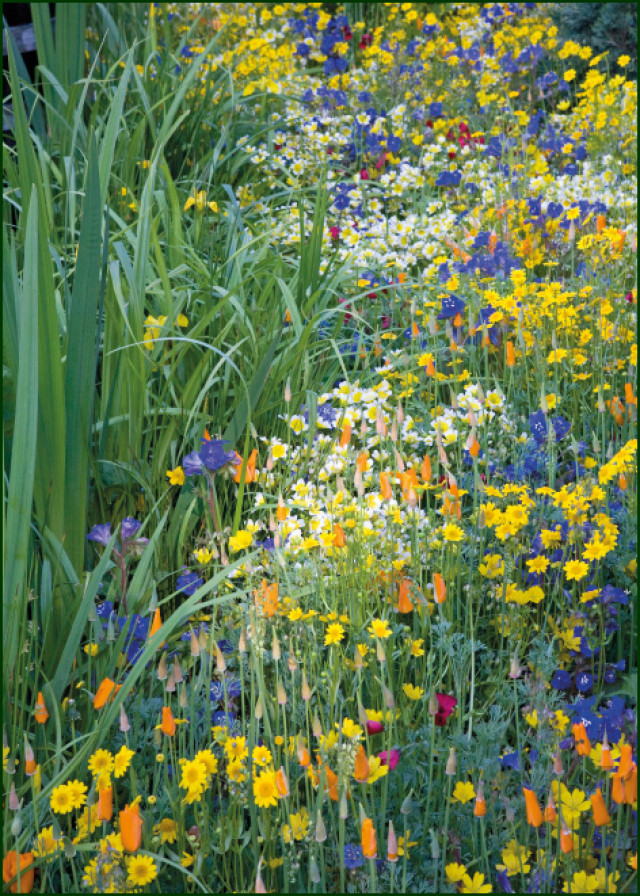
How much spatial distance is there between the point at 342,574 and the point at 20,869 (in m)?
0.84

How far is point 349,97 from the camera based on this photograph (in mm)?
5066

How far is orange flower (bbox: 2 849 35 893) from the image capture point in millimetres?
1324

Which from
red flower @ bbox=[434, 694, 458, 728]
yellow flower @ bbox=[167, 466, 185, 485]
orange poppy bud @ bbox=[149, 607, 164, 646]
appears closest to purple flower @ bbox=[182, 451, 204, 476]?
yellow flower @ bbox=[167, 466, 185, 485]

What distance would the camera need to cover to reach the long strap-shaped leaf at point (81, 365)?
1803 mm

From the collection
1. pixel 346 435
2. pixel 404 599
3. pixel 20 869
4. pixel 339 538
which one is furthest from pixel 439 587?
pixel 20 869

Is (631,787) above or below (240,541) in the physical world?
below

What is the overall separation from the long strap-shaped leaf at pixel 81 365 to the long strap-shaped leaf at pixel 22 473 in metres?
0.19

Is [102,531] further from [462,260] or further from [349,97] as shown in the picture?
[349,97]

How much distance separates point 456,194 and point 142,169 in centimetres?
146

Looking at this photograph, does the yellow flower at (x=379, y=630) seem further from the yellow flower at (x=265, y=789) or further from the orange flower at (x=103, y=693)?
the orange flower at (x=103, y=693)

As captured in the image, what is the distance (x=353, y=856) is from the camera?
53.4 inches

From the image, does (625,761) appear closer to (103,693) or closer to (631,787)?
(631,787)

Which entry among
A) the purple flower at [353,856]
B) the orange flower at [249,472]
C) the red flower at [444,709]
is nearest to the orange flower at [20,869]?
the purple flower at [353,856]

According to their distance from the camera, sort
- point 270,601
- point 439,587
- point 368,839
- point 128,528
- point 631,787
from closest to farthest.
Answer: point 368,839
point 631,787
point 439,587
point 270,601
point 128,528
